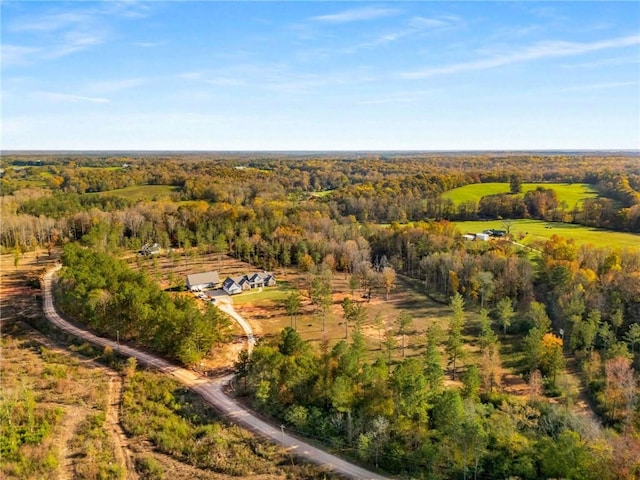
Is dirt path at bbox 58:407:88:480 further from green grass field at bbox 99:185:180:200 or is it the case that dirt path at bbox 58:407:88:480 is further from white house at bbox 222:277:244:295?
green grass field at bbox 99:185:180:200

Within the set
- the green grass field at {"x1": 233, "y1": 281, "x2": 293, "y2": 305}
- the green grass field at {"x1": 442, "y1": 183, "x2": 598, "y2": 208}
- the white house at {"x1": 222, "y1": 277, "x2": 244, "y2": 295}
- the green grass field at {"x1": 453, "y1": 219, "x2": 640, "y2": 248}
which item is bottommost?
the green grass field at {"x1": 233, "y1": 281, "x2": 293, "y2": 305}

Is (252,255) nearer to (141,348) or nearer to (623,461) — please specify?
(141,348)

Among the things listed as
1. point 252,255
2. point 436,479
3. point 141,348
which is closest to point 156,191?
point 252,255

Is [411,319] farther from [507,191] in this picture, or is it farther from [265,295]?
[507,191]

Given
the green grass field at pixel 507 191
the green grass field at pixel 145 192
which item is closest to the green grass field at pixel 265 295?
the green grass field at pixel 507 191

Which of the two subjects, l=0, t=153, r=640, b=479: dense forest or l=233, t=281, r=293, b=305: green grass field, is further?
l=233, t=281, r=293, b=305: green grass field

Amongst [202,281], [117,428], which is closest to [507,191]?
[202,281]

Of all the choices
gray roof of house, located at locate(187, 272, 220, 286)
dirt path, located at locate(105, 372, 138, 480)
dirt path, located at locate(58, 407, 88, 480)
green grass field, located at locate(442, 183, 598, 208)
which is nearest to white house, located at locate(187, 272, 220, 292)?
gray roof of house, located at locate(187, 272, 220, 286)
